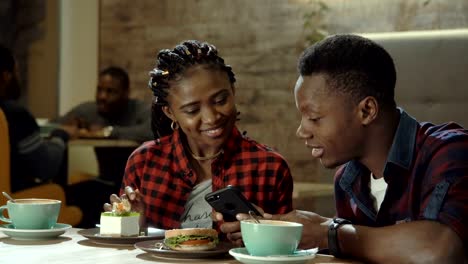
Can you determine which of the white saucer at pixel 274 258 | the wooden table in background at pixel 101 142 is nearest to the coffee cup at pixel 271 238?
the white saucer at pixel 274 258

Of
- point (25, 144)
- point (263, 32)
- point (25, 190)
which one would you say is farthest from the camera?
point (263, 32)

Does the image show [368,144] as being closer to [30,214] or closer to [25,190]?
[30,214]

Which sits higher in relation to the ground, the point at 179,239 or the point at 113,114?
the point at 113,114

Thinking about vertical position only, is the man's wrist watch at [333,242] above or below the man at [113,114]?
below

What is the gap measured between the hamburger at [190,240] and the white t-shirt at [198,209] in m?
0.51

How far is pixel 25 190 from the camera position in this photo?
371 centimetres

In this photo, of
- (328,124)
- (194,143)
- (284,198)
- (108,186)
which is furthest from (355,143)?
(108,186)

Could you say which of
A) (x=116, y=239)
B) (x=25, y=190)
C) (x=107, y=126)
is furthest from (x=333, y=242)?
(x=107, y=126)

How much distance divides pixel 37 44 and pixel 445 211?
3.62 metres

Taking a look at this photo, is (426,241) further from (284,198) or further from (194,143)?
(194,143)

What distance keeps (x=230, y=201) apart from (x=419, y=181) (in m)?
0.41

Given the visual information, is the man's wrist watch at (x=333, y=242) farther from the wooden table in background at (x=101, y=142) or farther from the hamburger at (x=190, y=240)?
the wooden table in background at (x=101, y=142)

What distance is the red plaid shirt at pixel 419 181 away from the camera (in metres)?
1.51

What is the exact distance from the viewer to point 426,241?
4.76 feet
